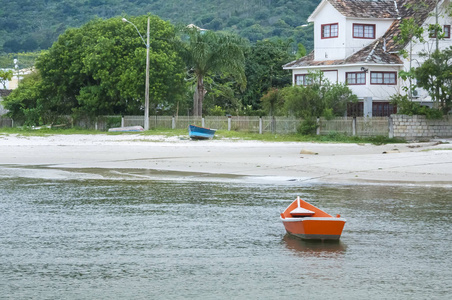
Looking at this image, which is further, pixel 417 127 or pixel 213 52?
pixel 213 52

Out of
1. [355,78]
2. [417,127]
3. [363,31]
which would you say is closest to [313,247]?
[417,127]

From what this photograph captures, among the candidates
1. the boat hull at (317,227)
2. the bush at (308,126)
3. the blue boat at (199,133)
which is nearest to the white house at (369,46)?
the bush at (308,126)

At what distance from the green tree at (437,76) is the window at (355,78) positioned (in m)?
7.53

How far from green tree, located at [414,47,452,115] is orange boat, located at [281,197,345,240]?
107 ft

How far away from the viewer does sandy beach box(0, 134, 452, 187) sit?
23.8 meters

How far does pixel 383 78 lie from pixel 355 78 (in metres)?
1.99

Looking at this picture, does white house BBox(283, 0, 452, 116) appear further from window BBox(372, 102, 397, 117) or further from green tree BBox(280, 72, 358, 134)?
green tree BBox(280, 72, 358, 134)

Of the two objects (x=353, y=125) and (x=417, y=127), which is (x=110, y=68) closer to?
(x=353, y=125)

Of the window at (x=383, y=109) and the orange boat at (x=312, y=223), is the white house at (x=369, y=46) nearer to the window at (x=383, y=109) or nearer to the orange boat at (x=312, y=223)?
the window at (x=383, y=109)

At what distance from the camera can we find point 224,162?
1118 inches

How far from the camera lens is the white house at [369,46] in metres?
51.5

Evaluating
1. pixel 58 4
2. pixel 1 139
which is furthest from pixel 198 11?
pixel 1 139

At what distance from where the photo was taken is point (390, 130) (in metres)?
44.1

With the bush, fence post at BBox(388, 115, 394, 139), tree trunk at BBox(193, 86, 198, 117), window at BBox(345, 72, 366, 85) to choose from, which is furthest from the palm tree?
fence post at BBox(388, 115, 394, 139)
